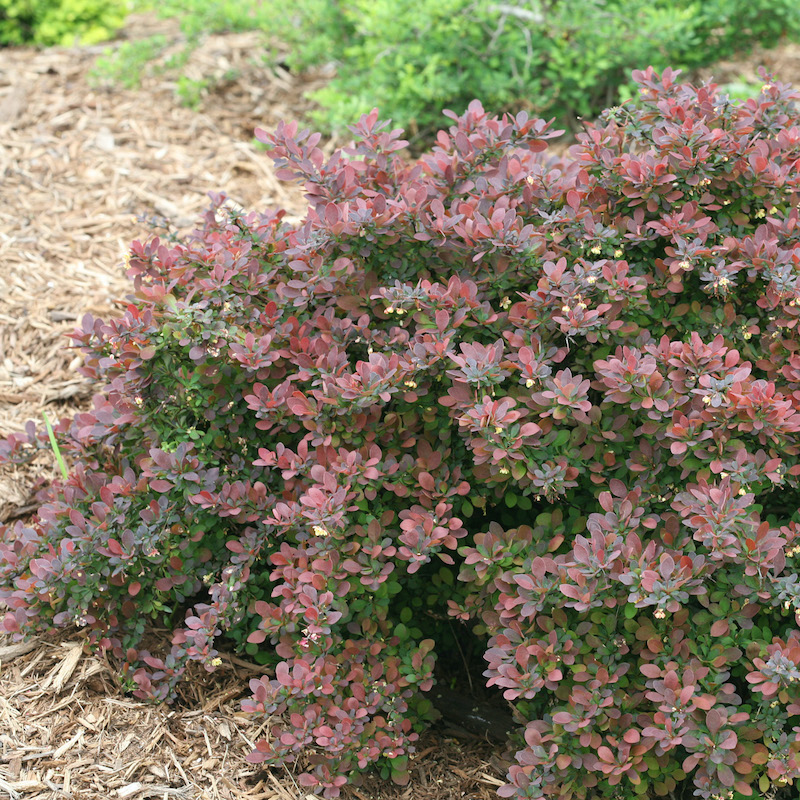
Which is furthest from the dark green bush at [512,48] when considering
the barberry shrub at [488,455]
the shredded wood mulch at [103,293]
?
the barberry shrub at [488,455]

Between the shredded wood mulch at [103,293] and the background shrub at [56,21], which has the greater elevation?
the background shrub at [56,21]

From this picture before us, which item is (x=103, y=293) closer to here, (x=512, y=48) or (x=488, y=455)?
(x=488, y=455)

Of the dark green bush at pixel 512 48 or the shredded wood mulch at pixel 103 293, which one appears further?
the dark green bush at pixel 512 48

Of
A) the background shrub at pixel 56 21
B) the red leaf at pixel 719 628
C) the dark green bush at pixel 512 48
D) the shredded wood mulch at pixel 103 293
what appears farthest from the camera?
the background shrub at pixel 56 21

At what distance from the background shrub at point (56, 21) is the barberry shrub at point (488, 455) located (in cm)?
485

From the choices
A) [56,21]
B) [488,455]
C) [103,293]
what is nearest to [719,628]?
[488,455]

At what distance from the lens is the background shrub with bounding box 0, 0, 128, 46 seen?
21.5 feet

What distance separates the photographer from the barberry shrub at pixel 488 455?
2.09m

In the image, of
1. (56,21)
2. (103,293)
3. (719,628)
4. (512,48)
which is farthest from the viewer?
(56,21)

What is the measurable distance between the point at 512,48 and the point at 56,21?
3818 millimetres

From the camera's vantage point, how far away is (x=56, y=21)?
6.63 metres

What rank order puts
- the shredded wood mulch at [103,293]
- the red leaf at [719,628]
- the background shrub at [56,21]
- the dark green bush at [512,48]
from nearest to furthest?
Answer: the red leaf at [719,628] → the shredded wood mulch at [103,293] → the dark green bush at [512,48] → the background shrub at [56,21]

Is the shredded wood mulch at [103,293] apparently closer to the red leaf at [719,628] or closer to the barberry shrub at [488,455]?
the barberry shrub at [488,455]

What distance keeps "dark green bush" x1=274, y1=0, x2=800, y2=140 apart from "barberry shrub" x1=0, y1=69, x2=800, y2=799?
2290 millimetres
